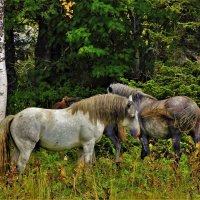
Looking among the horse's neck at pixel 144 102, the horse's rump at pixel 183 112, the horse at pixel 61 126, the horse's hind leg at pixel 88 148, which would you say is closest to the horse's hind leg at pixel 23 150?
the horse at pixel 61 126

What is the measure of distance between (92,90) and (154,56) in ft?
7.24

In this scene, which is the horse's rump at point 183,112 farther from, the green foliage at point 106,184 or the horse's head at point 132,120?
the green foliage at point 106,184

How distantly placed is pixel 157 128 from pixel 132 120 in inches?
42.9

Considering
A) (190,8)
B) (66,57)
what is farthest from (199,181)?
(66,57)

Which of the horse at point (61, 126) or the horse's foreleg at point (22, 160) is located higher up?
the horse at point (61, 126)

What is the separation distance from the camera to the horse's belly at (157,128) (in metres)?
11.0

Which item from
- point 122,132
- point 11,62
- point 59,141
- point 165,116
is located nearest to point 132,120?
point 122,132

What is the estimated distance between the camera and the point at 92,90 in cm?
1719

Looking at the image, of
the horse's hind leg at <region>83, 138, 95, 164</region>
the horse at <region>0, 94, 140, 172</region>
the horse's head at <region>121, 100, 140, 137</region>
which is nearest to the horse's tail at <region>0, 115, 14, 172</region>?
the horse at <region>0, 94, 140, 172</region>

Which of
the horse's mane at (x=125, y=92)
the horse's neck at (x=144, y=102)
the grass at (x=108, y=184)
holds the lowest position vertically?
the grass at (x=108, y=184)

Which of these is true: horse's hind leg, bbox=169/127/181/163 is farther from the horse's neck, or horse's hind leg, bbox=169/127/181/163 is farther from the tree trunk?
the tree trunk

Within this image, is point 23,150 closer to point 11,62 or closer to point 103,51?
point 103,51

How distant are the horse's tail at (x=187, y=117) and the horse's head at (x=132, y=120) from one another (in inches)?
35.8

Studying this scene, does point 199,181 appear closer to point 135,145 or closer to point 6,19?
point 135,145
